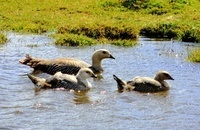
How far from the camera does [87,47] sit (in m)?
19.8

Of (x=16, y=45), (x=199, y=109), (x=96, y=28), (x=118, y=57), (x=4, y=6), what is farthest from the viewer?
(x=4, y=6)

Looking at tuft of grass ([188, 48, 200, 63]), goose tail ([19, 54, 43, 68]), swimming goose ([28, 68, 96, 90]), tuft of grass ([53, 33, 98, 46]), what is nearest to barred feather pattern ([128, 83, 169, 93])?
swimming goose ([28, 68, 96, 90])

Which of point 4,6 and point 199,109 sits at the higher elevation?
point 4,6

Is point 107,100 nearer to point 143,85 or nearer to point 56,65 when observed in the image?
point 143,85

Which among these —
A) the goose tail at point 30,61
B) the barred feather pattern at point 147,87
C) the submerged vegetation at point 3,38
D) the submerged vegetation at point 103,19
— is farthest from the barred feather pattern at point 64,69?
the submerged vegetation at point 3,38

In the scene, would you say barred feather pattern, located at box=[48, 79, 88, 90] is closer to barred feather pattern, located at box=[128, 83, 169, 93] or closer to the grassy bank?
barred feather pattern, located at box=[128, 83, 169, 93]

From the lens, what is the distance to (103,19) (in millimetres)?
25609

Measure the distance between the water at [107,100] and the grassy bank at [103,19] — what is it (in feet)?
10.8

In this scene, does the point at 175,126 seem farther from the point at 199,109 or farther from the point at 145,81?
the point at 145,81

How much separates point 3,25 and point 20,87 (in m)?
10.3

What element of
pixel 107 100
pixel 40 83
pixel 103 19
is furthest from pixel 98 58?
pixel 103 19

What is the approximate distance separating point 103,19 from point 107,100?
43.8 ft

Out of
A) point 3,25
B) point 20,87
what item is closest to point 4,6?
point 3,25

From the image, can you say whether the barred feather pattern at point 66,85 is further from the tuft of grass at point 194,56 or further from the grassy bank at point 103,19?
the grassy bank at point 103,19
